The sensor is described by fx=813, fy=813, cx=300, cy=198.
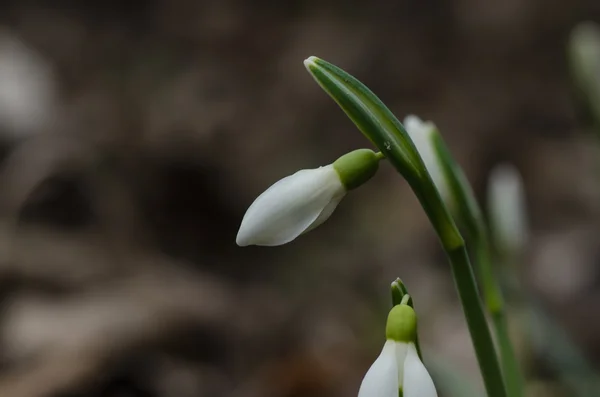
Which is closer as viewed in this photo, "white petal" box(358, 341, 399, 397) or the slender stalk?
"white petal" box(358, 341, 399, 397)

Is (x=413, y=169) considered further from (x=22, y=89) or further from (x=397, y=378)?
(x=22, y=89)

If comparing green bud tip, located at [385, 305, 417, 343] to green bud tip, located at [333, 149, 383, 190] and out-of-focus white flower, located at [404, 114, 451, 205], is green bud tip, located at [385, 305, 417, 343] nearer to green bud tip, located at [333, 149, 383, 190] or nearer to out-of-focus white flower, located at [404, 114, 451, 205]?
green bud tip, located at [333, 149, 383, 190]

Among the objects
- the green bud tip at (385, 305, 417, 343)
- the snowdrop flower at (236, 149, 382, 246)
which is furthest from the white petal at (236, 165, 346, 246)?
the green bud tip at (385, 305, 417, 343)

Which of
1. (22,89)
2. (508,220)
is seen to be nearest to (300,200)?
(508,220)

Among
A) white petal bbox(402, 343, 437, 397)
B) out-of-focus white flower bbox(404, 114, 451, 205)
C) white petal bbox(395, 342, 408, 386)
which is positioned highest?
out-of-focus white flower bbox(404, 114, 451, 205)

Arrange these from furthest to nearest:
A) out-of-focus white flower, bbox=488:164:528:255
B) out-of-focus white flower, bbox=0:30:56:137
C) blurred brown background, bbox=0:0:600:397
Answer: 1. out-of-focus white flower, bbox=0:30:56:137
2. blurred brown background, bbox=0:0:600:397
3. out-of-focus white flower, bbox=488:164:528:255

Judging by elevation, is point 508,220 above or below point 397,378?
above
